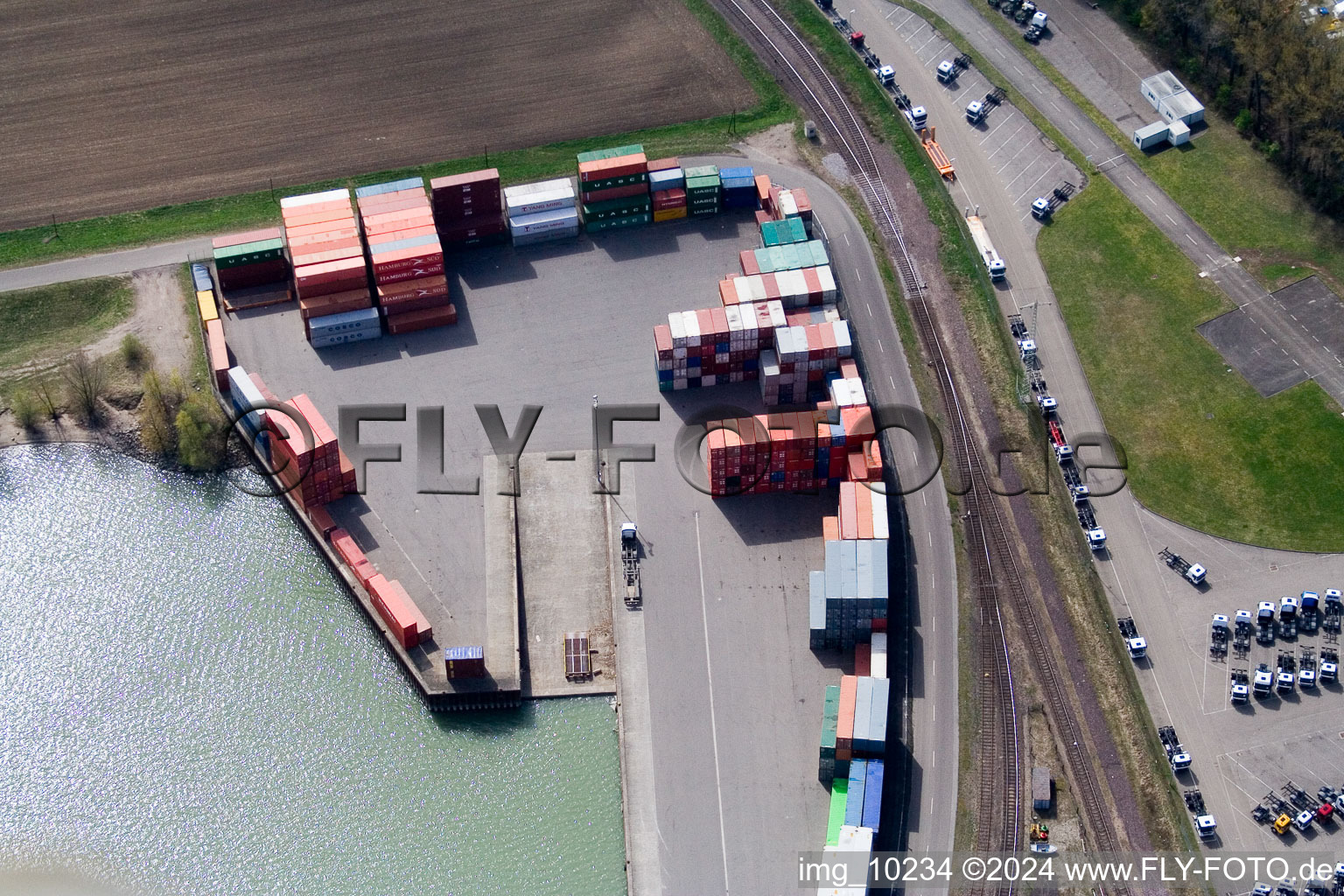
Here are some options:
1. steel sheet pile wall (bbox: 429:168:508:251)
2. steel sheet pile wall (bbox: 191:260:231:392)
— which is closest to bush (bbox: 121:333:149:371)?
steel sheet pile wall (bbox: 191:260:231:392)

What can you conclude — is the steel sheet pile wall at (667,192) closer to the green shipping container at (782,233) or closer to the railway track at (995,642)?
the green shipping container at (782,233)

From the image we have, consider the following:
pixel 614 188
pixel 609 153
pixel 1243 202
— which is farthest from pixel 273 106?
pixel 1243 202

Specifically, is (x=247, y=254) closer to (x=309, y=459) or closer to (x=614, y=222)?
(x=309, y=459)

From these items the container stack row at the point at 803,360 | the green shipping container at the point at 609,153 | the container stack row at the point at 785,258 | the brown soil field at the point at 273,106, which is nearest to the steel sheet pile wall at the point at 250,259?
the brown soil field at the point at 273,106

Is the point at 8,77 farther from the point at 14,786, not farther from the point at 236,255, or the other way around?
the point at 14,786

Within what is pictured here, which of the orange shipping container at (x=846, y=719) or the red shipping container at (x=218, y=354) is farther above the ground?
the red shipping container at (x=218, y=354)

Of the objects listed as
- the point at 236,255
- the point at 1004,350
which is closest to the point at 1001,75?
the point at 1004,350
